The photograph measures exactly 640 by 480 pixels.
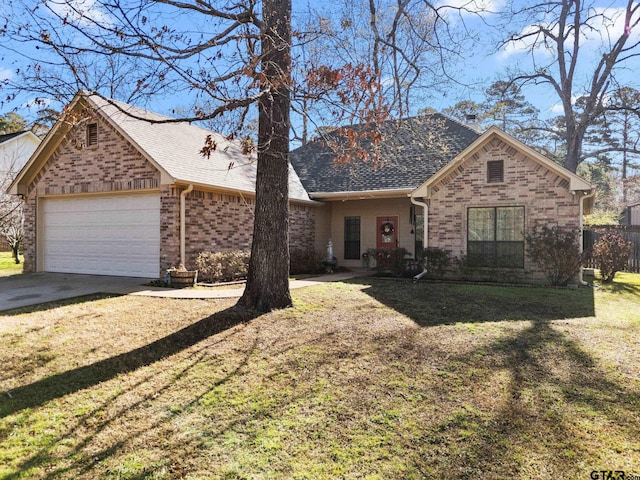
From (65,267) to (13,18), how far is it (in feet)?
34.4

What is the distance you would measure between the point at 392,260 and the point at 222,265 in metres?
5.59

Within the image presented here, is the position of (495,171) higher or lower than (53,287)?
higher

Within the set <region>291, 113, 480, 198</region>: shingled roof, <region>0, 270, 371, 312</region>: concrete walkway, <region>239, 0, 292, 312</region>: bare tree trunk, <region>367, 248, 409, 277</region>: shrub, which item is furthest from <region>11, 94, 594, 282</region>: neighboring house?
<region>239, 0, 292, 312</region>: bare tree trunk

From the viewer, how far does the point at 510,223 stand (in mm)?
11820

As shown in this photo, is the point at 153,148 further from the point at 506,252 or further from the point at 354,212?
the point at 506,252

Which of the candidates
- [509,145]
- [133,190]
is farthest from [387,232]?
[133,190]

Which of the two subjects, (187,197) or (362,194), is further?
(362,194)

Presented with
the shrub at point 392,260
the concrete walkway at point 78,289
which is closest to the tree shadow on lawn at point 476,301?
the shrub at point 392,260

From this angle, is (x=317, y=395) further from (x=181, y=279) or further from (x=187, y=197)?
(x=187, y=197)

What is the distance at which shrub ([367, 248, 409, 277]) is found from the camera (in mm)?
13023

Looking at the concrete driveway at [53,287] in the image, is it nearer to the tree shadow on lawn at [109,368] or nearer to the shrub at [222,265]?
the shrub at [222,265]

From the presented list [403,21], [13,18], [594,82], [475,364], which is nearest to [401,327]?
[475,364]

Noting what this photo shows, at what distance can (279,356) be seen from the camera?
5152mm

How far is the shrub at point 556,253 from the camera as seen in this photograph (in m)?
10.5
